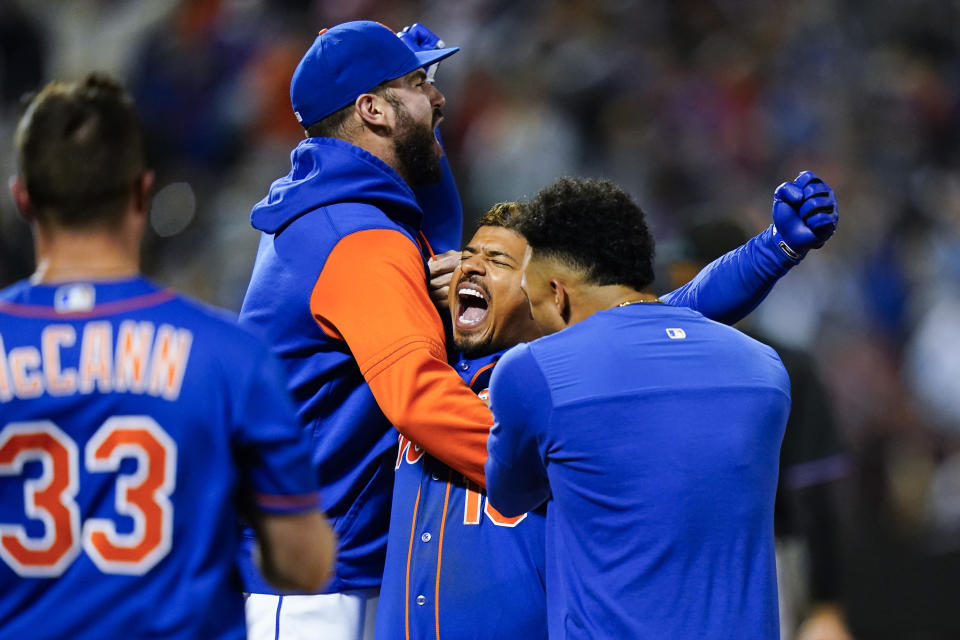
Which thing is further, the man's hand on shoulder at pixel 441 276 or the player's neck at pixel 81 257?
the man's hand on shoulder at pixel 441 276

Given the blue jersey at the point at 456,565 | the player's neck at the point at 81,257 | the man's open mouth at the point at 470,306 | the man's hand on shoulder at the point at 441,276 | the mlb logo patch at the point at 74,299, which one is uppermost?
the player's neck at the point at 81,257

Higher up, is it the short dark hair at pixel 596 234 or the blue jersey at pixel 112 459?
the short dark hair at pixel 596 234

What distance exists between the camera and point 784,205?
9.87 ft

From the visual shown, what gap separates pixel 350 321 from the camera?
120 inches

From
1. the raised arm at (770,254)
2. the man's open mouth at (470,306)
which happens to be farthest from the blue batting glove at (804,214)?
the man's open mouth at (470,306)

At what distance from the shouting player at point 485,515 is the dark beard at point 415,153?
1.45ft

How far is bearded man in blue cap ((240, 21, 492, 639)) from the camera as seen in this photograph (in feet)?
9.60

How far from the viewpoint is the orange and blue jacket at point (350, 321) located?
2.97m

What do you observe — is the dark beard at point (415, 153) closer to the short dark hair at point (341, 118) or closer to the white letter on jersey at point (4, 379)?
the short dark hair at point (341, 118)

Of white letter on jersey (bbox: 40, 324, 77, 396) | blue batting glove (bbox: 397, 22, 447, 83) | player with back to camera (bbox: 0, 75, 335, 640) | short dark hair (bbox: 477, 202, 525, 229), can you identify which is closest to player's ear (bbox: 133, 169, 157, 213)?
player with back to camera (bbox: 0, 75, 335, 640)

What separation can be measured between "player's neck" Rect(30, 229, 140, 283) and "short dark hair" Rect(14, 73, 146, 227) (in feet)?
0.08

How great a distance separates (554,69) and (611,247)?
21.4ft

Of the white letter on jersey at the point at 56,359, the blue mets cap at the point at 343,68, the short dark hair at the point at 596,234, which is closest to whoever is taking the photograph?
the white letter on jersey at the point at 56,359

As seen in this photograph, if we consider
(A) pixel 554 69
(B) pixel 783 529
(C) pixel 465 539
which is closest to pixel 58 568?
(C) pixel 465 539
